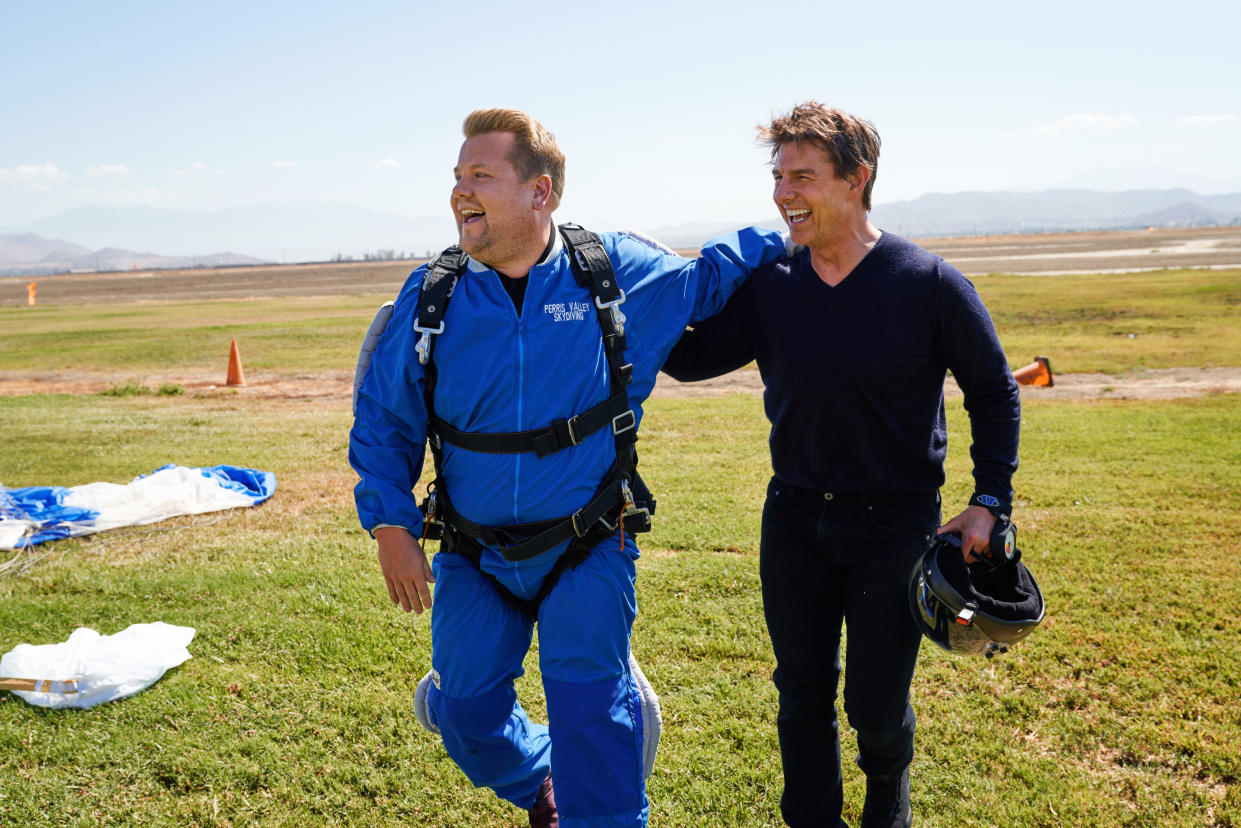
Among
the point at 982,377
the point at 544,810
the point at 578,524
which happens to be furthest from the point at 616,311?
the point at 544,810

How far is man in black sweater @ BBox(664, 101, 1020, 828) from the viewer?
9.86ft

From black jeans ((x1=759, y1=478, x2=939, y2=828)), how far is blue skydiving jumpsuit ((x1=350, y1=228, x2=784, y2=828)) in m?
0.61

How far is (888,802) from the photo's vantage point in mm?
3332

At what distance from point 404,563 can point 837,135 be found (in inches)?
83.9

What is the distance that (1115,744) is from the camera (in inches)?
162

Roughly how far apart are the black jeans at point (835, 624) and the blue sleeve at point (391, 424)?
1.39 m

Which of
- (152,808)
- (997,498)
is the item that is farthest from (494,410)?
(152,808)

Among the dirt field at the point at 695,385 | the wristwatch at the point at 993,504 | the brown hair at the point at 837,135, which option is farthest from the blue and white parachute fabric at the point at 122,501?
the wristwatch at the point at 993,504

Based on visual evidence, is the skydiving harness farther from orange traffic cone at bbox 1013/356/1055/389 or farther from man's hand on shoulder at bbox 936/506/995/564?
orange traffic cone at bbox 1013/356/1055/389

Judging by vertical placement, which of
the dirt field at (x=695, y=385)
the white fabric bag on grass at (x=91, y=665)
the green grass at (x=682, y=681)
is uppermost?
the dirt field at (x=695, y=385)

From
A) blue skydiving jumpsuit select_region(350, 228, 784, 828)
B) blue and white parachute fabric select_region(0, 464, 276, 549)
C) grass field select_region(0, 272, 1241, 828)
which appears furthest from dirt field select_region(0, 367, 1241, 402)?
blue skydiving jumpsuit select_region(350, 228, 784, 828)

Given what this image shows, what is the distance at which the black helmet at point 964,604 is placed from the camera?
2.92m

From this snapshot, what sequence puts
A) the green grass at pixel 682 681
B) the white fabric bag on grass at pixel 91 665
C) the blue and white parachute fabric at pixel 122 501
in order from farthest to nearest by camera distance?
the blue and white parachute fabric at pixel 122 501 < the white fabric bag on grass at pixel 91 665 < the green grass at pixel 682 681

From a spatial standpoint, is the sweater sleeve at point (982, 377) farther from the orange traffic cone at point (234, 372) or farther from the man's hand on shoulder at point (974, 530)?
the orange traffic cone at point (234, 372)
